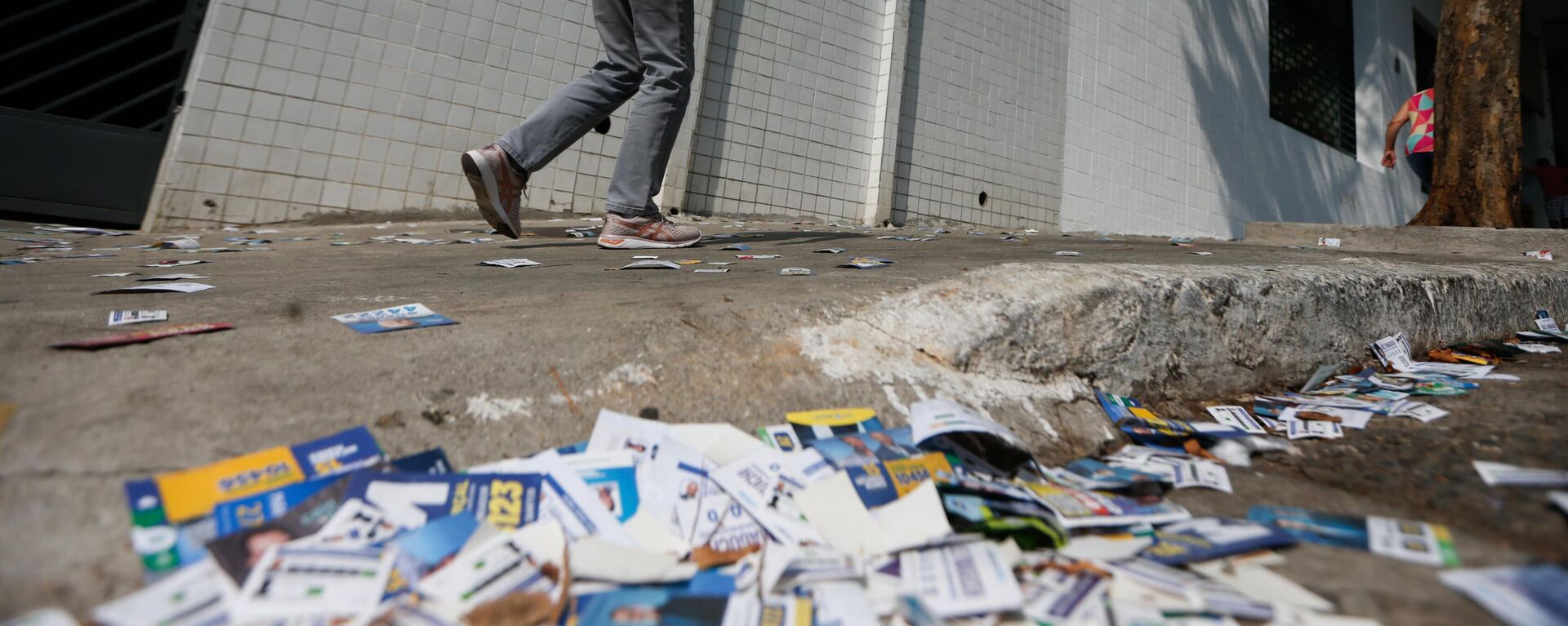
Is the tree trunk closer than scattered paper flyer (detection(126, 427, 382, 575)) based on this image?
No

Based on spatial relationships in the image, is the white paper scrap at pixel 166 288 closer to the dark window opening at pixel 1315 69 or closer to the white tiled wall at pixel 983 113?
the white tiled wall at pixel 983 113

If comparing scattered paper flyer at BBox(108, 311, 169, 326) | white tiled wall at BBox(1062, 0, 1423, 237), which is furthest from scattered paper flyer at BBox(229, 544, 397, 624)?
white tiled wall at BBox(1062, 0, 1423, 237)

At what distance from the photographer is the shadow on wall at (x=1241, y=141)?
29.1ft

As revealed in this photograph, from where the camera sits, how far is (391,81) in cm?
434

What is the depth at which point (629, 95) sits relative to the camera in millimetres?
2990

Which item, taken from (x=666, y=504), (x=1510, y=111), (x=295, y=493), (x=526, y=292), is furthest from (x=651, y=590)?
(x=1510, y=111)

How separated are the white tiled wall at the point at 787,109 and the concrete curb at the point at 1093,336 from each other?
3.79 m

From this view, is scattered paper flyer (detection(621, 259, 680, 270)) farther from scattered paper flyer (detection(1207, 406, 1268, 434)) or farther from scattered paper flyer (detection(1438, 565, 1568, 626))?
scattered paper flyer (detection(1438, 565, 1568, 626))

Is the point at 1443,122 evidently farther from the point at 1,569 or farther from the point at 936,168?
the point at 1,569

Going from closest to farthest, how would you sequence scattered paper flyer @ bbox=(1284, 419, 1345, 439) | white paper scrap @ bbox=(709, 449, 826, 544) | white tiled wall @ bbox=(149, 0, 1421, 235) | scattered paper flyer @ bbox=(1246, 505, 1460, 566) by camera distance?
scattered paper flyer @ bbox=(1246, 505, 1460, 566)
white paper scrap @ bbox=(709, 449, 826, 544)
scattered paper flyer @ bbox=(1284, 419, 1345, 439)
white tiled wall @ bbox=(149, 0, 1421, 235)

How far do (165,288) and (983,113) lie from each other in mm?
6103

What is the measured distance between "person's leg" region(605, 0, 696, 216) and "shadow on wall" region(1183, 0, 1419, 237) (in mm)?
7739

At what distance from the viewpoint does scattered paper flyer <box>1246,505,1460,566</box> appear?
95 cm

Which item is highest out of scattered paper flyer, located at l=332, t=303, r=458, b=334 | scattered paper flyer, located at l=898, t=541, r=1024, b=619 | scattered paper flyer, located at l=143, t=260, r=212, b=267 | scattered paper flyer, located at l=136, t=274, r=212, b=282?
scattered paper flyer, located at l=143, t=260, r=212, b=267
